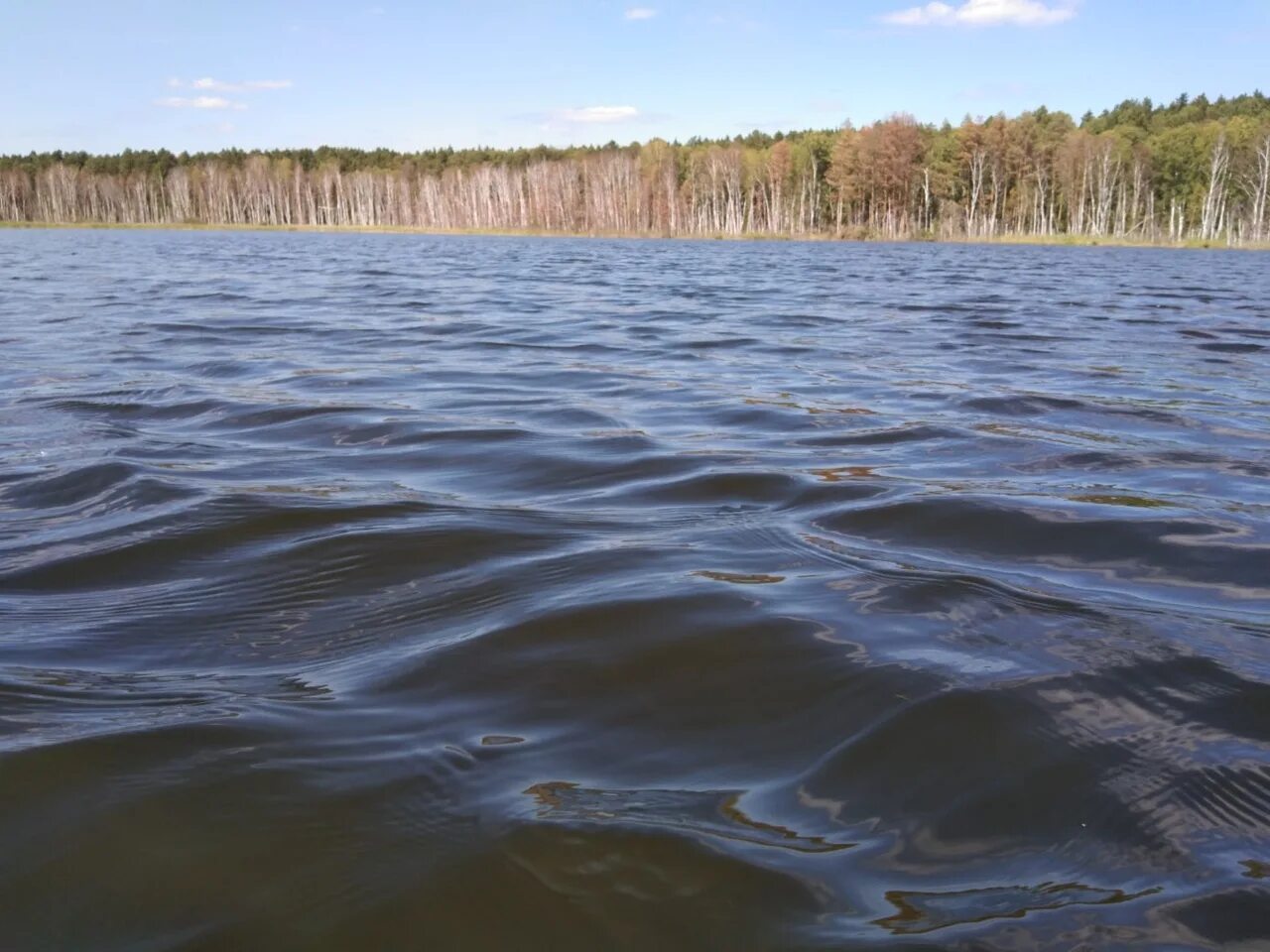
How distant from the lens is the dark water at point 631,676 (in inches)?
59.2

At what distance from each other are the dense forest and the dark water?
7512 centimetres

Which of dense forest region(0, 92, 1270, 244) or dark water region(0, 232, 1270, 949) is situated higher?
dense forest region(0, 92, 1270, 244)

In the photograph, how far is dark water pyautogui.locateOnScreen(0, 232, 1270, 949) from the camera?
59.2 inches

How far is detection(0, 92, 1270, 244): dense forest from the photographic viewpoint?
259 feet

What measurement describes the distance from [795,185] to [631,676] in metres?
95.7

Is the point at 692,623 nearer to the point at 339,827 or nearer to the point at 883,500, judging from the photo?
the point at 339,827

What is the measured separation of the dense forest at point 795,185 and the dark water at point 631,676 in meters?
75.1

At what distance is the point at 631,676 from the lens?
2.30m

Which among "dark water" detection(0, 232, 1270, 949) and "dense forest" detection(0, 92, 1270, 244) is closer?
"dark water" detection(0, 232, 1270, 949)

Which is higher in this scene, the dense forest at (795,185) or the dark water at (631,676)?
the dense forest at (795,185)

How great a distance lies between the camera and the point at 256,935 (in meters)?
1.40

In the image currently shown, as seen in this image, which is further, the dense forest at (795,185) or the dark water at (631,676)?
the dense forest at (795,185)

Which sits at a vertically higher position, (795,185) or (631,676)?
(795,185)

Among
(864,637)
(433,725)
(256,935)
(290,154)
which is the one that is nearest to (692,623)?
(864,637)
